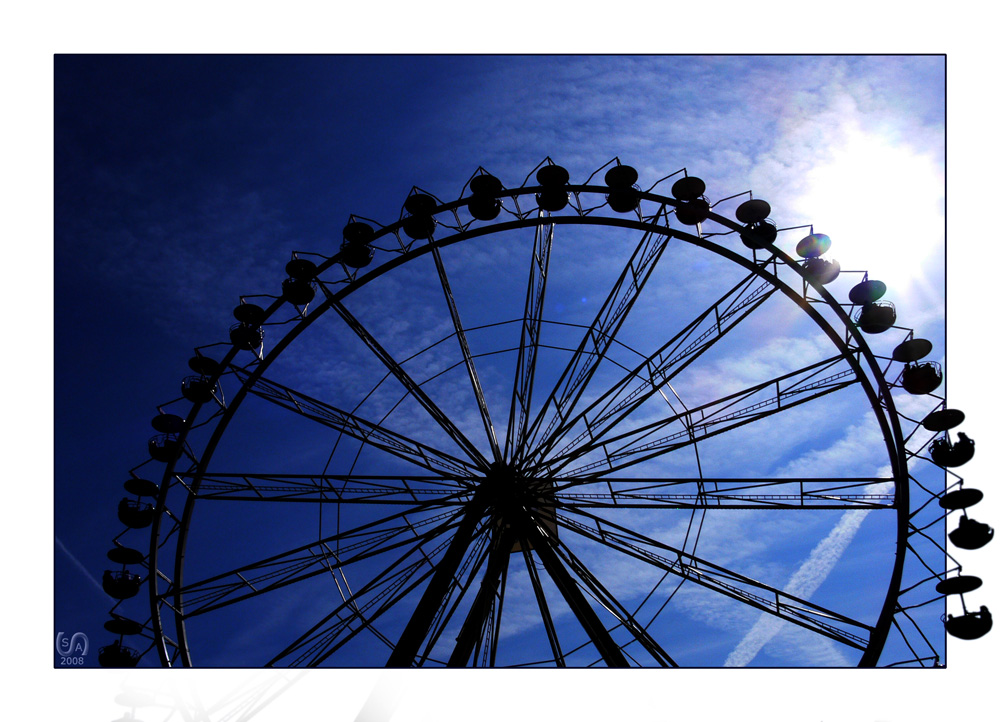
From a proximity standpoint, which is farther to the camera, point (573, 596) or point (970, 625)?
point (573, 596)

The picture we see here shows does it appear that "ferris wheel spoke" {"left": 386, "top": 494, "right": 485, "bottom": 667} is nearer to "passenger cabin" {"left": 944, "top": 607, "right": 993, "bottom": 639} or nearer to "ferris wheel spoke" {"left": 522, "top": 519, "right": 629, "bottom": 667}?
"ferris wheel spoke" {"left": 522, "top": 519, "right": 629, "bottom": 667}

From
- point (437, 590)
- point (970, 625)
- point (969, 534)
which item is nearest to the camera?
point (970, 625)

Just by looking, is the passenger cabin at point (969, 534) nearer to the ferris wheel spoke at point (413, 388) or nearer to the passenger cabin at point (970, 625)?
the passenger cabin at point (970, 625)

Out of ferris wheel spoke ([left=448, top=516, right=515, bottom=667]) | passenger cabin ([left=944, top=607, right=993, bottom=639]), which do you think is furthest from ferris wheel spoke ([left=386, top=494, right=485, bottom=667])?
passenger cabin ([left=944, top=607, right=993, bottom=639])

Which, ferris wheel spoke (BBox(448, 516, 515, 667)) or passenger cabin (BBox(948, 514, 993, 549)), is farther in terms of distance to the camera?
ferris wheel spoke (BBox(448, 516, 515, 667))

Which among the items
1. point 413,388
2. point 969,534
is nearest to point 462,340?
point 413,388

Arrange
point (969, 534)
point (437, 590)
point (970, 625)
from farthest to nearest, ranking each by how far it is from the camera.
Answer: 1. point (437, 590)
2. point (969, 534)
3. point (970, 625)

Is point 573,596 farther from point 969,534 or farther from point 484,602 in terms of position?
point 969,534

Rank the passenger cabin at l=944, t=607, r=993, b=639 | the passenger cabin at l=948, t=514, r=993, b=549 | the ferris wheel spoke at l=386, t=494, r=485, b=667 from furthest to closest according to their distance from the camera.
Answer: the ferris wheel spoke at l=386, t=494, r=485, b=667
the passenger cabin at l=948, t=514, r=993, b=549
the passenger cabin at l=944, t=607, r=993, b=639

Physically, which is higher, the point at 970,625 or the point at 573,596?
the point at 573,596

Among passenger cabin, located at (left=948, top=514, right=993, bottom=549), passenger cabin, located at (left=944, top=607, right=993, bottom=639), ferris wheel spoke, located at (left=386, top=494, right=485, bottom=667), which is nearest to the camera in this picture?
passenger cabin, located at (left=944, top=607, right=993, bottom=639)

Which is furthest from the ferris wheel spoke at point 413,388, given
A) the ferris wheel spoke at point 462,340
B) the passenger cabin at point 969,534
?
the passenger cabin at point 969,534
